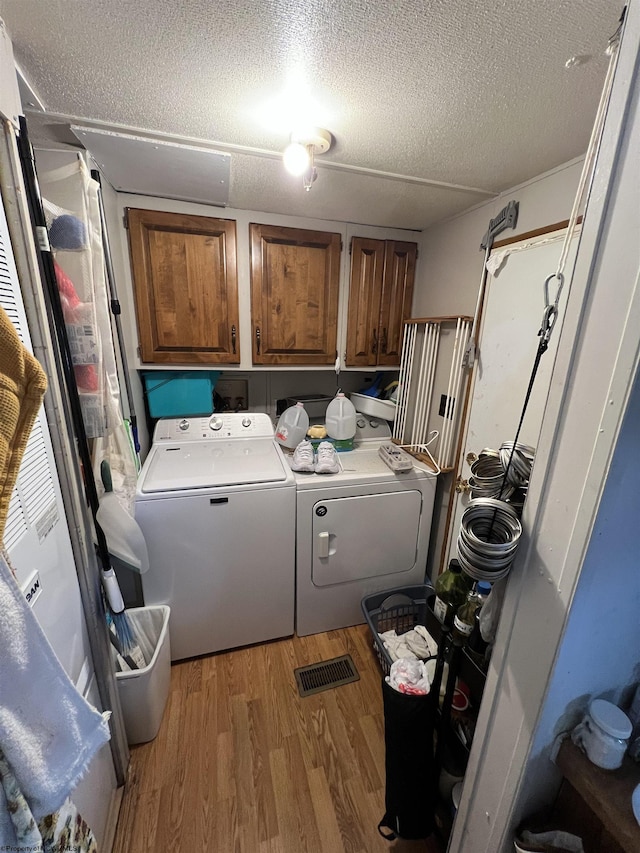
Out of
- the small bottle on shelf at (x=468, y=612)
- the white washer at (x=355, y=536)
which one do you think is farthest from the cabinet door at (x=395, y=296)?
the small bottle on shelf at (x=468, y=612)

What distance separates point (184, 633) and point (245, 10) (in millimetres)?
2235

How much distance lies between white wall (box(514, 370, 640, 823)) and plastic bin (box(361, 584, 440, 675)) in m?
1.04

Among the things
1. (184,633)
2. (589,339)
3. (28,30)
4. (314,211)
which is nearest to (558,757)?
(589,339)

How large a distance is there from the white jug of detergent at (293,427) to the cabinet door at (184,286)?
520mm

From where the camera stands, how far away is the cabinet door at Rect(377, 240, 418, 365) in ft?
6.98

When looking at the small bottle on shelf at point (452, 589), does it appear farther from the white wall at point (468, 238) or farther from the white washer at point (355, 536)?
the white wall at point (468, 238)

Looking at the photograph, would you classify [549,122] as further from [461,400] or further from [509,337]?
[461,400]

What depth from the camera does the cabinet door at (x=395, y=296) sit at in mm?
2129

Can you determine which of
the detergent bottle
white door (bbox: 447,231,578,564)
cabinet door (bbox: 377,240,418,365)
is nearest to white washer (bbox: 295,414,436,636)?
the detergent bottle

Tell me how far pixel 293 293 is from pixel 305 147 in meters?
0.82

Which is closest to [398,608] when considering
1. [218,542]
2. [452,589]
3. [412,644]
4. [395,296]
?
[412,644]

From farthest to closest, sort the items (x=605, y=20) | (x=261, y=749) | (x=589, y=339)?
(x=261, y=749), (x=605, y=20), (x=589, y=339)

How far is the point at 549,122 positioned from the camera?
1.05m

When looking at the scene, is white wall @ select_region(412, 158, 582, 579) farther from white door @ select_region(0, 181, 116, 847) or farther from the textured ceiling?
white door @ select_region(0, 181, 116, 847)
